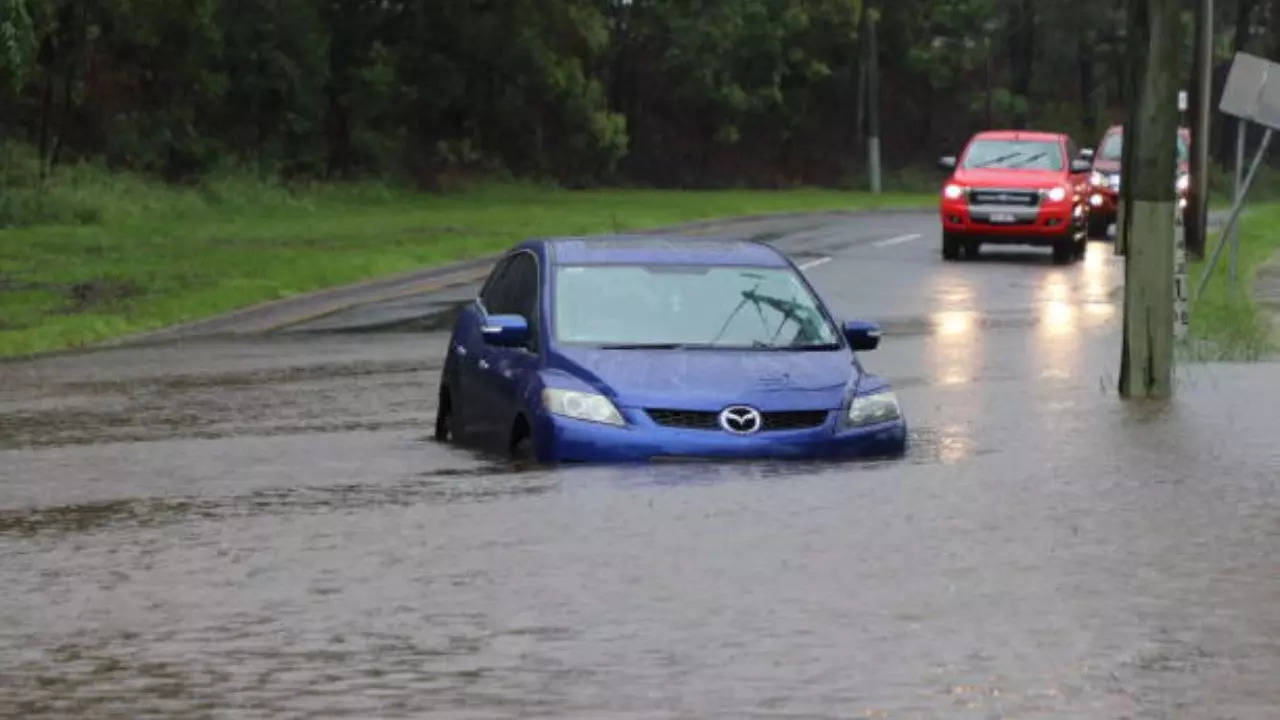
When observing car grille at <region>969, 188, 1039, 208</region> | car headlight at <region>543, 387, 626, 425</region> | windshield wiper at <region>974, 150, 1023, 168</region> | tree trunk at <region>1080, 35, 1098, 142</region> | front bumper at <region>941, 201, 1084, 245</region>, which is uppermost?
car headlight at <region>543, 387, 626, 425</region>

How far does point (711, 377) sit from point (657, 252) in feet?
6.53

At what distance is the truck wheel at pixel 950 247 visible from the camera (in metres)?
42.1

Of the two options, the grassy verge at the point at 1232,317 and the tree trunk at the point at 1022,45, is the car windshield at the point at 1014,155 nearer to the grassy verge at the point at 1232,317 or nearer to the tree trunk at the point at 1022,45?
the grassy verge at the point at 1232,317

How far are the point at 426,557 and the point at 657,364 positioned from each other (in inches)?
137

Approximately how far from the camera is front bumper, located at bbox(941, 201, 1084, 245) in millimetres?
41750

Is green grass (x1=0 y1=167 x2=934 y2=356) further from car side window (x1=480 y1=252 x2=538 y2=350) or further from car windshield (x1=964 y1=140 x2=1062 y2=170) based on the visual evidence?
car side window (x1=480 y1=252 x2=538 y2=350)

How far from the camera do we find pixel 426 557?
11.8m

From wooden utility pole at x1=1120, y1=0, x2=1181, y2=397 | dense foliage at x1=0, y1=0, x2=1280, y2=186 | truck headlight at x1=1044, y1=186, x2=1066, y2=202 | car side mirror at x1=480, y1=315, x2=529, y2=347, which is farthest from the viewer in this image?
dense foliage at x1=0, y1=0, x2=1280, y2=186

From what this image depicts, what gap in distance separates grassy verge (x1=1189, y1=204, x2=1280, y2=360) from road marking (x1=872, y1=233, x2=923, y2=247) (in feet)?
18.4

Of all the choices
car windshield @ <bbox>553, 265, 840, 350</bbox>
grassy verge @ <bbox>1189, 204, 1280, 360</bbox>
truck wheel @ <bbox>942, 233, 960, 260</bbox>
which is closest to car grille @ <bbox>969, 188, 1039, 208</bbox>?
truck wheel @ <bbox>942, 233, 960, 260</bbox>

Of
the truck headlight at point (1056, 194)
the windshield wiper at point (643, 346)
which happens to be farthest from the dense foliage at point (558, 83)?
the windshield wiper at point (643, 346)

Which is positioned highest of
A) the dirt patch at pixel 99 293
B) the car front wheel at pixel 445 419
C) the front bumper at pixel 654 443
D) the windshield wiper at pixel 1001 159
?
the front bumper at pixel 654 443

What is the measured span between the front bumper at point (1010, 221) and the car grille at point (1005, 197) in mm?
94

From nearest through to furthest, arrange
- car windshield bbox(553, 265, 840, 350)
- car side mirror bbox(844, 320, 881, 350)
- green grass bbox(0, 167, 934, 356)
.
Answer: car windshield bbox(553, 265, 840, 350)
car side mirror bbox(844, 320, 881, 350)
green grass bbox(0, 167, 934, 356)
